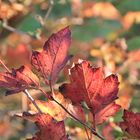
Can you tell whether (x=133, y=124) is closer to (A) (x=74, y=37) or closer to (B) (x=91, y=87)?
(B) (x=91, y=87)

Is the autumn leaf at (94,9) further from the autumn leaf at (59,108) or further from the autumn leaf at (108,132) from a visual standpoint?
the autumn leaf at (59,108)

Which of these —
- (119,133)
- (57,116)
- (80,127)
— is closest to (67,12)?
(80,127)

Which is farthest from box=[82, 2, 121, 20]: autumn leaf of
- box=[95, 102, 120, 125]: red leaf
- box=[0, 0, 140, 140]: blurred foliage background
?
box=[95, 102, 120, 125]: red leaf

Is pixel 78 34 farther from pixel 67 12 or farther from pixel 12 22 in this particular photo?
pixel 12 22

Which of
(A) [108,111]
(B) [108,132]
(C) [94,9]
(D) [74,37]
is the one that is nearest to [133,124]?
(A) [108,111]

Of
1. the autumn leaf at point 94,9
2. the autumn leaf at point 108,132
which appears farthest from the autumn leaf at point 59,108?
the autumn leaf at point 94,9
